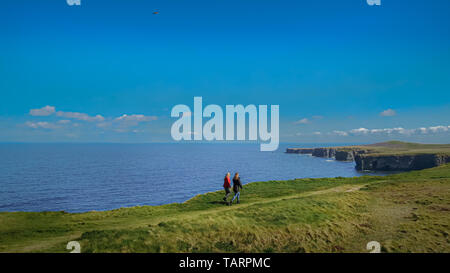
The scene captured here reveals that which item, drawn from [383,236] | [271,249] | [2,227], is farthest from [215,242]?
[2,227]

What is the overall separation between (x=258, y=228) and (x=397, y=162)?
155578 mm

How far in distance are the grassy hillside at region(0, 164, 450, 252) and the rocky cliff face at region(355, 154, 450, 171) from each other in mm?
133435

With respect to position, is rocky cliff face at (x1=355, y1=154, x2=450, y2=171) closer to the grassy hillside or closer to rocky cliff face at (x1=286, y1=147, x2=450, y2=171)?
rocky cliff face at (x1=286, y1=147, x2=450, y2=171)

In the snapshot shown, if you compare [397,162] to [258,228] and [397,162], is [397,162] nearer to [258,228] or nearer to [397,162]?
[397,162]

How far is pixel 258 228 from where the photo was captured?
1716 cm

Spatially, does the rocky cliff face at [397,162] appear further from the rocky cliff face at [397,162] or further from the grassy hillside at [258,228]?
the grassy hillside at [258,228]

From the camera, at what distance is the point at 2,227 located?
61.3 feet

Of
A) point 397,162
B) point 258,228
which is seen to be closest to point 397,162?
point 397,162

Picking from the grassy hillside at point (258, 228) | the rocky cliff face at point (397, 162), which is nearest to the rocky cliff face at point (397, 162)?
the rocky cliff face at point (397, 162)

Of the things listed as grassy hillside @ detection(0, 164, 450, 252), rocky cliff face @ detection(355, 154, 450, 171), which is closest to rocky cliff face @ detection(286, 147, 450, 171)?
rocky cliff face @ detection(355, 154, 450, 171)

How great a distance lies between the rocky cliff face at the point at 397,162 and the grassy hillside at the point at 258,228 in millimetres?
133435

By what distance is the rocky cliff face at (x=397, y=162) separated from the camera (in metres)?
134
